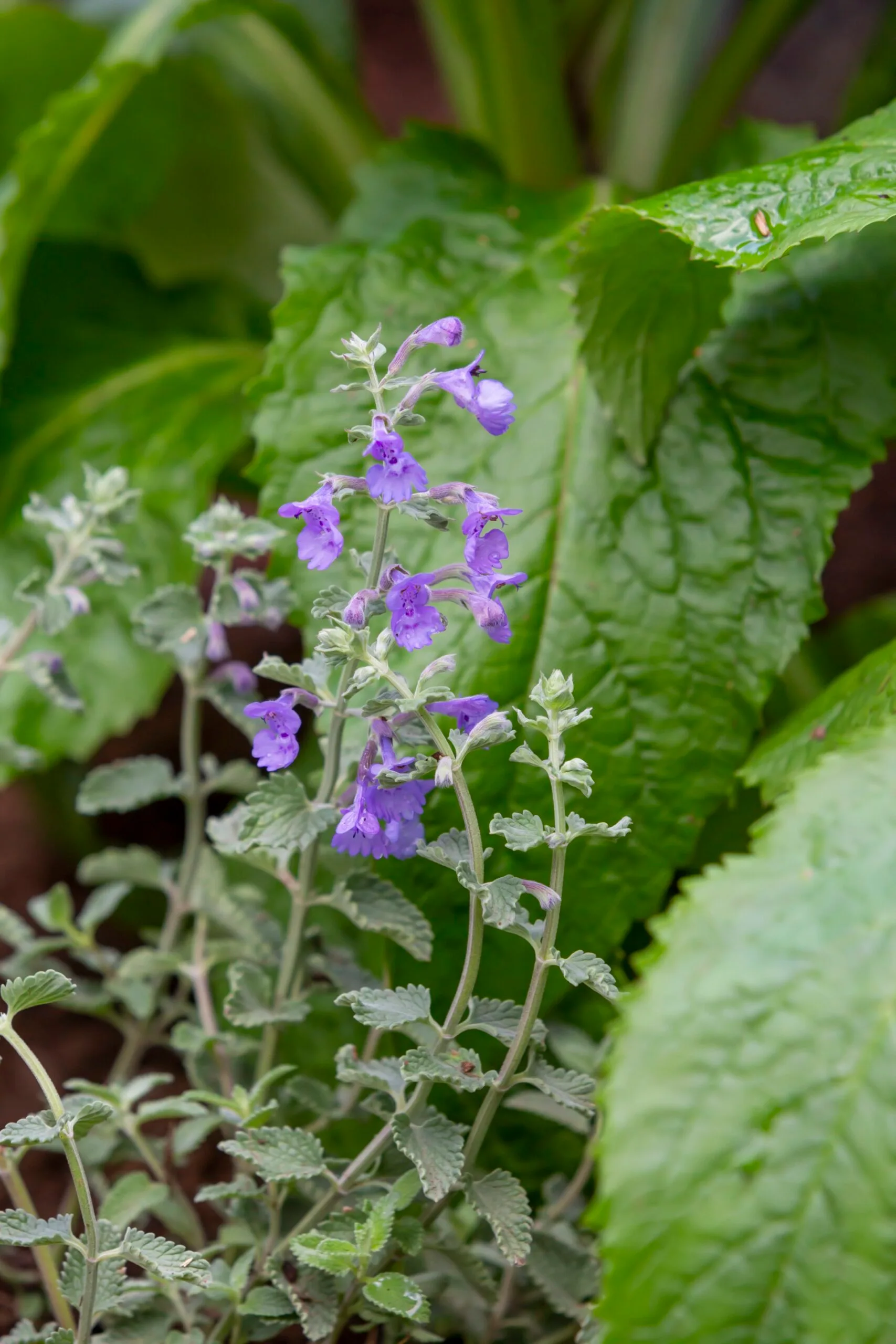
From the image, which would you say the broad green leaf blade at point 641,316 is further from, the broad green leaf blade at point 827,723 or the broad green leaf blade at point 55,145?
the broad green leaf blade at point 55,145

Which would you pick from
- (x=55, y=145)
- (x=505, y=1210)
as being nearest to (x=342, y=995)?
(x=505, y=1210)

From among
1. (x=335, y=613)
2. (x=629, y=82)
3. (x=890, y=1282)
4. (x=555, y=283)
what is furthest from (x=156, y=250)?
(x=890, y=1282)

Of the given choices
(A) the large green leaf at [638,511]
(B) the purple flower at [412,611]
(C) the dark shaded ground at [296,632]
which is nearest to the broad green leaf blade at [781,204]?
(A) the large green leaf at [638,511]

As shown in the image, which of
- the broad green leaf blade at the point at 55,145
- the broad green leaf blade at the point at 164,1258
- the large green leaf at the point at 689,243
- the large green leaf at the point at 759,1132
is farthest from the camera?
the broad green leaf blade at the point at 55,145

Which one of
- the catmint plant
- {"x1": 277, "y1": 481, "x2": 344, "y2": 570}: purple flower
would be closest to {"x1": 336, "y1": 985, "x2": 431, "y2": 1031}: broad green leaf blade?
the catmint plant

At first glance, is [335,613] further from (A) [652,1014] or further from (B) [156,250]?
(B) [156,250]

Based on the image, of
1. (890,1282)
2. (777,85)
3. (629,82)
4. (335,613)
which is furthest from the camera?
(777,85)
